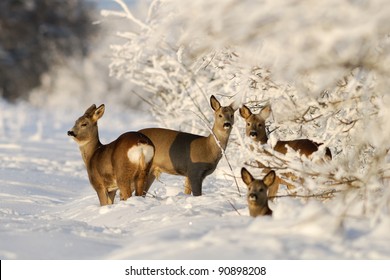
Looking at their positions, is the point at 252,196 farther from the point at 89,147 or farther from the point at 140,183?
the point at 89,147

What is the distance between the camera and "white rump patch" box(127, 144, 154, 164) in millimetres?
10758

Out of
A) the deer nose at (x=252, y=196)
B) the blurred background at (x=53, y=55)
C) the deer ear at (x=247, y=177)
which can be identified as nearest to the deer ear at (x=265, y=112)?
the deer ear at (x=247, y=177)

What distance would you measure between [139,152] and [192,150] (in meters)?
0.95

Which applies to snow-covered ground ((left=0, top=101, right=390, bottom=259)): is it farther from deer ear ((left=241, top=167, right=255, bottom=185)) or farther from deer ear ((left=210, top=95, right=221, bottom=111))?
deer ear ((left=210, top=95, right=221, bottom=111))

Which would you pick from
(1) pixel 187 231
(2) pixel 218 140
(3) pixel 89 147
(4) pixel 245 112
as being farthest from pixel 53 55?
(1) pixel 187 231

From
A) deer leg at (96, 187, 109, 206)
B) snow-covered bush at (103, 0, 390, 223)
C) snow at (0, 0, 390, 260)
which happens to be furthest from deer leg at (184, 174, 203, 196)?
snow-covered bush at (103, 0, 390, 223)

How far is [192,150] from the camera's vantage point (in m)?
11.5

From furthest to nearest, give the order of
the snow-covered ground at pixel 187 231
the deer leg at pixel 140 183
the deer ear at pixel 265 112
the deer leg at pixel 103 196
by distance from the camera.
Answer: the deer leg at pixel 103 196, the deer leg at pixel 140 183, the deer ear at pixel 265 112, the snow-covered ground at pixel 187 231

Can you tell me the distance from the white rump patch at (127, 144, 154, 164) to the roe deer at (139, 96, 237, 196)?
2.50ft

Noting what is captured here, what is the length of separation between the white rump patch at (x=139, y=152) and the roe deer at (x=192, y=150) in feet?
2.50

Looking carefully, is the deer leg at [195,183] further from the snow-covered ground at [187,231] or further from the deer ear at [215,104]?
the deer ear at [215,104]

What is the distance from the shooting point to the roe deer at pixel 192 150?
11.2m

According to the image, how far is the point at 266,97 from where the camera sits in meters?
10.2
